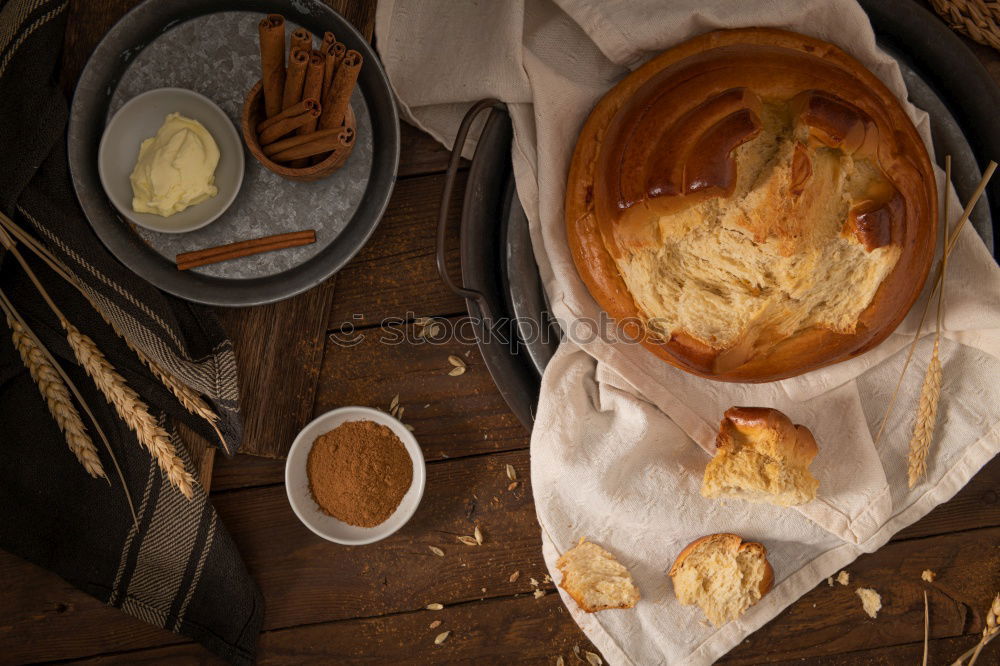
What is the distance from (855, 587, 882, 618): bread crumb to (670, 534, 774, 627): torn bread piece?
1.16ft

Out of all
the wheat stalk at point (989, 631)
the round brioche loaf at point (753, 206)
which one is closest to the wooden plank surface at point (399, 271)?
the round brioche loaf at point (753, 206)

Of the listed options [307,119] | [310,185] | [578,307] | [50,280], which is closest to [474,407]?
[578,307]

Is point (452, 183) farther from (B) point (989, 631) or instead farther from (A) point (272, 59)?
(B) point (989, 631)

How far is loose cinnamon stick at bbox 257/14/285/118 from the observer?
1.44 metres

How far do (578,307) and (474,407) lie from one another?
0.47 metres

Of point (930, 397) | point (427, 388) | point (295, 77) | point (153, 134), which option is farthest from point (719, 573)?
point (153, 134)

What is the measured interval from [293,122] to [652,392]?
0.95m

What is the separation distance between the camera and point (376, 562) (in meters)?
1.90

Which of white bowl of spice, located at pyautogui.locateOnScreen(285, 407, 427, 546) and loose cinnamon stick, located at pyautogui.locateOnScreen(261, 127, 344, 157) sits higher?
loose cinnamon stick, located at pyautogui.locateOnScreen(261, 127, 344, 157)

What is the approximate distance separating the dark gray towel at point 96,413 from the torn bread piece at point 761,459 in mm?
1107

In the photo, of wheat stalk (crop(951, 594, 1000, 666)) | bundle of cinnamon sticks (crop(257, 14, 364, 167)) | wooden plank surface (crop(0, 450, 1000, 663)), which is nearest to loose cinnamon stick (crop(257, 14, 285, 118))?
bundle of cinnamon sticks (crop(257, 14, 364, 167))

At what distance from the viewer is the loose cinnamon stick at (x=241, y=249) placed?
1.69 meters

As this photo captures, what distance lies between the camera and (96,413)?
1.77 meters

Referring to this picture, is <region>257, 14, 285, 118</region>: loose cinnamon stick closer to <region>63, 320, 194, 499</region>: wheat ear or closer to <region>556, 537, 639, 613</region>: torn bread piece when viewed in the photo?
<region>63, 320, 194, 499</region>: wheat ear
